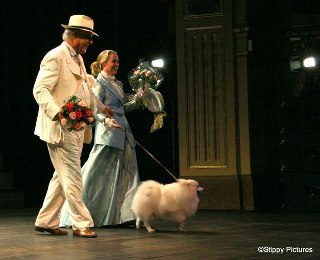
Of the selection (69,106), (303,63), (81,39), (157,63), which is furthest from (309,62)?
(69,106)

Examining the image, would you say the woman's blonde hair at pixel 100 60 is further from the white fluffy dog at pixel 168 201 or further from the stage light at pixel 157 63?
the stage light at pixel 157 63

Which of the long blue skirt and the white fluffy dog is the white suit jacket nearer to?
the white fluffy dog

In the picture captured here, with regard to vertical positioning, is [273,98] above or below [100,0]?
below

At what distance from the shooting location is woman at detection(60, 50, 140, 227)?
7496 millimetres

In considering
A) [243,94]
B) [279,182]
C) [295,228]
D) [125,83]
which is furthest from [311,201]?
[125,83]

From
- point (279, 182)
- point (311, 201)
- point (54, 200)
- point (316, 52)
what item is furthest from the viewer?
point (316, 52)

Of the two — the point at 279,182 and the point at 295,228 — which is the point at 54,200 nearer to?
the point at 295,228

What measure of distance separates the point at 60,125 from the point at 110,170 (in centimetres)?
150

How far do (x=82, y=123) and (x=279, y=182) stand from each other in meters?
4.85

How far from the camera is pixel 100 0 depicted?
1231 centimetres

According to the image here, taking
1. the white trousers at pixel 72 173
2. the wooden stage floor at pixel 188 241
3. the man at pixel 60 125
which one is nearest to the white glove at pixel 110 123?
the man at pixel 60 125

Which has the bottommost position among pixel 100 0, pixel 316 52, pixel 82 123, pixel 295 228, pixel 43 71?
pixel 295 228

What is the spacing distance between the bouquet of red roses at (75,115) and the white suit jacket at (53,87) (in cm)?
10

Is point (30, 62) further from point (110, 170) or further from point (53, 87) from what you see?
point (53, 87)
